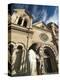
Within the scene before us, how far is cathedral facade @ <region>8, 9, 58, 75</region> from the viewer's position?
171 cm

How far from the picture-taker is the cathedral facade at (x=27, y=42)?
1.71 metres

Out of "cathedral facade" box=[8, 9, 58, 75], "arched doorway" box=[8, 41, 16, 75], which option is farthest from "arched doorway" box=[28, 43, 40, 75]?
"arched doorway" box=[8, 41, 16, 75]

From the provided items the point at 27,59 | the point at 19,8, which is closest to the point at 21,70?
the point at 27,59

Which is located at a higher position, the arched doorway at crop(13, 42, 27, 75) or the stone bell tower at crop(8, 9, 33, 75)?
the stone bell tower at crop(8, 9, 33, 75)

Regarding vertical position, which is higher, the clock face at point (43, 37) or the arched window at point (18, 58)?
the clock face at point (43, 37)

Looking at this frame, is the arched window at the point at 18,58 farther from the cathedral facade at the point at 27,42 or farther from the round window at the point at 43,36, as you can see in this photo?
the round window at the point at 43,36

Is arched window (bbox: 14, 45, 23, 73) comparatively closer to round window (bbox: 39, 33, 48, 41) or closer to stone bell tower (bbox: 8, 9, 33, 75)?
stone bell tower (bbox: 8, 9, 33, 75)

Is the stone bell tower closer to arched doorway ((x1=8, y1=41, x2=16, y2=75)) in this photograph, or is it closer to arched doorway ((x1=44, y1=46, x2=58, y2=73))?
arched doorway ((x1=8, y1=41, x2=16, y2=75))

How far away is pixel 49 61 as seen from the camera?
1795 millimetres

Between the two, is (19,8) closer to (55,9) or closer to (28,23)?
(28,23)

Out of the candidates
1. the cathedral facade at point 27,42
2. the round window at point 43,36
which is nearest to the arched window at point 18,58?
the cathedral facade at point 27,42

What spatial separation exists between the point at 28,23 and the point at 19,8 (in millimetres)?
139

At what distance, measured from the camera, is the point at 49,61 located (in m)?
1.79
